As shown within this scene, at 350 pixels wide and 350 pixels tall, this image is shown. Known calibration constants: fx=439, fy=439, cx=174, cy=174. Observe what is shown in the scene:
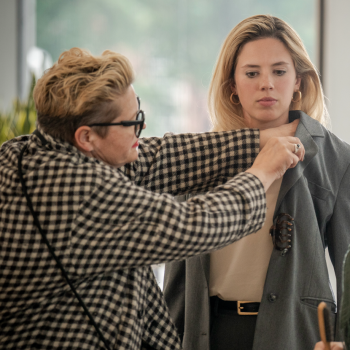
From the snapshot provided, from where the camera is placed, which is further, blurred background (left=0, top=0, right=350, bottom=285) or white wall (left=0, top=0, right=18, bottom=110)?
white wall (left=0, top=0, right=18, bottom=110)

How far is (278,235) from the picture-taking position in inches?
50.3

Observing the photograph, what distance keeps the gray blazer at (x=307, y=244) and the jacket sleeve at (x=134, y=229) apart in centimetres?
31

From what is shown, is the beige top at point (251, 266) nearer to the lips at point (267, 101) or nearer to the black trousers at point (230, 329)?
the black trousers at point (230, 329)

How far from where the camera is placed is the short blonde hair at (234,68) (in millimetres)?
1371

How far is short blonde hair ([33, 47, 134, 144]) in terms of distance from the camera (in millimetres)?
1039

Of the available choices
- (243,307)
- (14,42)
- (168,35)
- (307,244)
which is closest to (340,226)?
(307,244)

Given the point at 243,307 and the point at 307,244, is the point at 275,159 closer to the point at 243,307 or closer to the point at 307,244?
the point at 307,244

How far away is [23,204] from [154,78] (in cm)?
278

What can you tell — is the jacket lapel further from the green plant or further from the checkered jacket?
the green plant

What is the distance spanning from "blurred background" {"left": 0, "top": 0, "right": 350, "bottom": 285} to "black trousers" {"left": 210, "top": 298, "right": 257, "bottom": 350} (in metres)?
2.07

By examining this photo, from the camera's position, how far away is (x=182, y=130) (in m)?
3.66

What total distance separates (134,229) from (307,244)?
540mm

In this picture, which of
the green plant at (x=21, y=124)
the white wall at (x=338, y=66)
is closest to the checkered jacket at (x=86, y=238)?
the green plant at (x=21, y=124)

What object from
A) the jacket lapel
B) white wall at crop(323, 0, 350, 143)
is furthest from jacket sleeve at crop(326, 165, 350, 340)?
white wall at crop(323, 0, 350, 143)
